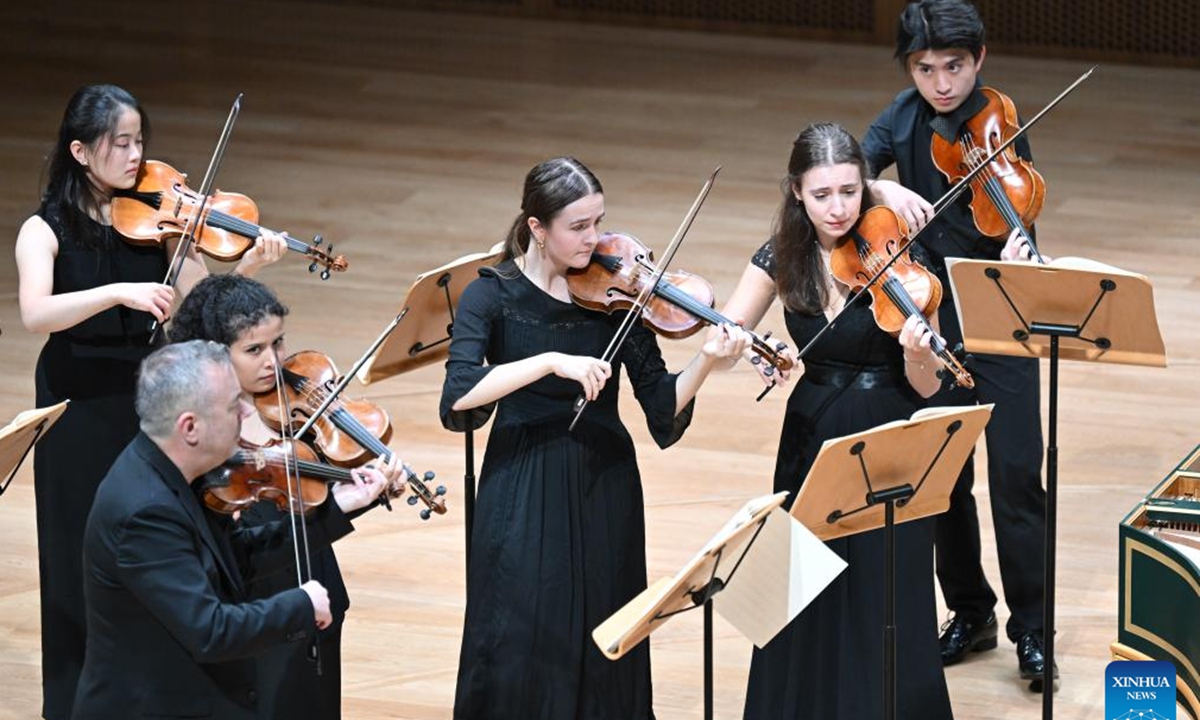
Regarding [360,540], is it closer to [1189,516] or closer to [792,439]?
[792,439]

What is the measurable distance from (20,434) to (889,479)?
1.41 m

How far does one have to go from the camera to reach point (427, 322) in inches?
147

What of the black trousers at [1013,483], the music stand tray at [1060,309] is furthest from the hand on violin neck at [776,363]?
the black trousers at [1013,483]

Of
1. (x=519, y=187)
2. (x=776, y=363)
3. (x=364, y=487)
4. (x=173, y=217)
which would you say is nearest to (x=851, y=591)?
(x=776, y=363)

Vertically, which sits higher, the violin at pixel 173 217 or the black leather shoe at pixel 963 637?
the violin at pixel 173 217

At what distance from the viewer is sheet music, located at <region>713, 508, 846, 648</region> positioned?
2.89 metres

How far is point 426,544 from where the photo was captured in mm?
4898

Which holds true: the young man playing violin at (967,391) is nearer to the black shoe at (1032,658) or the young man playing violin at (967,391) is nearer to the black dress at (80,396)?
the black shoe at (1032,658)

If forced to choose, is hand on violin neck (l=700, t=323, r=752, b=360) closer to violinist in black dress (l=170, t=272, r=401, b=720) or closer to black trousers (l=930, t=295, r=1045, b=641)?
violinist in black dress (l=170, t=272, r=401, b=720)

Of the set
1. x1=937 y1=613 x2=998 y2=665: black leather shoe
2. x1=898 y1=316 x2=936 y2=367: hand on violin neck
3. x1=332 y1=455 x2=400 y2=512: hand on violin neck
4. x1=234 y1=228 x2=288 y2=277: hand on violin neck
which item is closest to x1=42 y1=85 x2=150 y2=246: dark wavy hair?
x1=234 y1=228 x2=288 y2=277: hand on violin neck

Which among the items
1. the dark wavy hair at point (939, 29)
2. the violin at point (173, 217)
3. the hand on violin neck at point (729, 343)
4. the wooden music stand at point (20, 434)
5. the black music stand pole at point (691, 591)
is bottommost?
the black music stand pole at point (691, 591)

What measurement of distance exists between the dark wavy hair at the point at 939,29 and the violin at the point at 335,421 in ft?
4.53

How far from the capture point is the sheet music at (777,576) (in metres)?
2.89

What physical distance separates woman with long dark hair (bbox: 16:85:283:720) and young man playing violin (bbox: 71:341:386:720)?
852 millimetres
